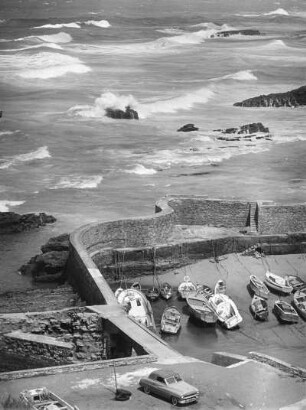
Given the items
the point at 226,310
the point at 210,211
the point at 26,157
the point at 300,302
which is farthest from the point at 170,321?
the point at 26,157

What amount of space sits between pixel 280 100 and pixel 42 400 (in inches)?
1179

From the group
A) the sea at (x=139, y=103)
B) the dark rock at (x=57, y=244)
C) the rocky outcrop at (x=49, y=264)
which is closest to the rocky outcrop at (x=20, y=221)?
the sea at (x=139, y=103)

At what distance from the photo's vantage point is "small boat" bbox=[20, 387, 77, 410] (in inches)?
689

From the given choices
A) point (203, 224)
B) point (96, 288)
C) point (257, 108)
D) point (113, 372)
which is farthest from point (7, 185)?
point (113, 372)

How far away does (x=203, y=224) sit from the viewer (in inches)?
1303

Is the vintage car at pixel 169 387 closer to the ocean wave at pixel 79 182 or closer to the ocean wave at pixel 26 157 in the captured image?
the ocean wave at pixel 79 182

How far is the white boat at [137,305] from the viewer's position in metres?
26.6

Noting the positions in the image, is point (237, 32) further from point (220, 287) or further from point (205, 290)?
point (205, 290)

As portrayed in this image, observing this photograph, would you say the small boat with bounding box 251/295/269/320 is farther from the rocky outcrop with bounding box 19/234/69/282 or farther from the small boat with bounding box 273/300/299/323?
the rocky outcrop with bounding box 19/234/69/282

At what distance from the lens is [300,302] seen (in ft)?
93.4

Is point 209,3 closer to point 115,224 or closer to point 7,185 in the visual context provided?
point 7,185

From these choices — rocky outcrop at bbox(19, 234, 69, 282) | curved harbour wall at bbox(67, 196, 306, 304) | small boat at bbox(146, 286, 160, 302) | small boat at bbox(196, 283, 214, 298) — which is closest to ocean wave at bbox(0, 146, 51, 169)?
curved harbour wall at bbox(67, 196, 306, 304)

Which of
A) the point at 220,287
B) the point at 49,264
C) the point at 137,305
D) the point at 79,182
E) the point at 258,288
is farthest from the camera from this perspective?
the point at 79,182

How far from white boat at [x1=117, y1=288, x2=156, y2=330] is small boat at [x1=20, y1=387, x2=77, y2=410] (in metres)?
8.46
